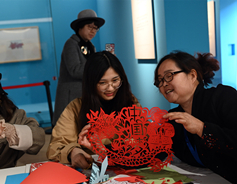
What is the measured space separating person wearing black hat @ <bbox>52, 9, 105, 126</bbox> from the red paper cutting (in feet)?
3.99

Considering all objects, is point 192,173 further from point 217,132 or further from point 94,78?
point 94,78

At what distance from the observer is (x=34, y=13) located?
434 cm

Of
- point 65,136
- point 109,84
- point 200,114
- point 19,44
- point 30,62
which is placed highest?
point 19,44

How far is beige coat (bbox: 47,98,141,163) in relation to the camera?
126 cm

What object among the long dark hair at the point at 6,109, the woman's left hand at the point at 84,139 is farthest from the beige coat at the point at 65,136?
the long dark hair at the point at 6,109

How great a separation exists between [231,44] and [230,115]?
262cm

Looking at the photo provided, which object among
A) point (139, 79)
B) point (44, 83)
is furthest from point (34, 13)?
point (139, 79)

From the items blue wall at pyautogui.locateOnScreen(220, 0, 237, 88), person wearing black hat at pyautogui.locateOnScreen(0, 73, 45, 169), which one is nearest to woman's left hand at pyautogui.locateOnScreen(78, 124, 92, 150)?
person wearing black hat at pyautogui.locateOnScreen(0, 73, 45, 169)

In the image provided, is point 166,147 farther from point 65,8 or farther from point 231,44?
point 65,8

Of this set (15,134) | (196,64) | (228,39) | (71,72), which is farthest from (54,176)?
(228,39)

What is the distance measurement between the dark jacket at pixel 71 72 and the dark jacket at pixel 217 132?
4.41 ft

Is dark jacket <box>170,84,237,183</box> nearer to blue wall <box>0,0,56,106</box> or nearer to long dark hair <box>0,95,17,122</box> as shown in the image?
long dark hair <box>0,95,17,122</box>

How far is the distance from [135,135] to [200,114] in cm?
31

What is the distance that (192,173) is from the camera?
1.07 metres
